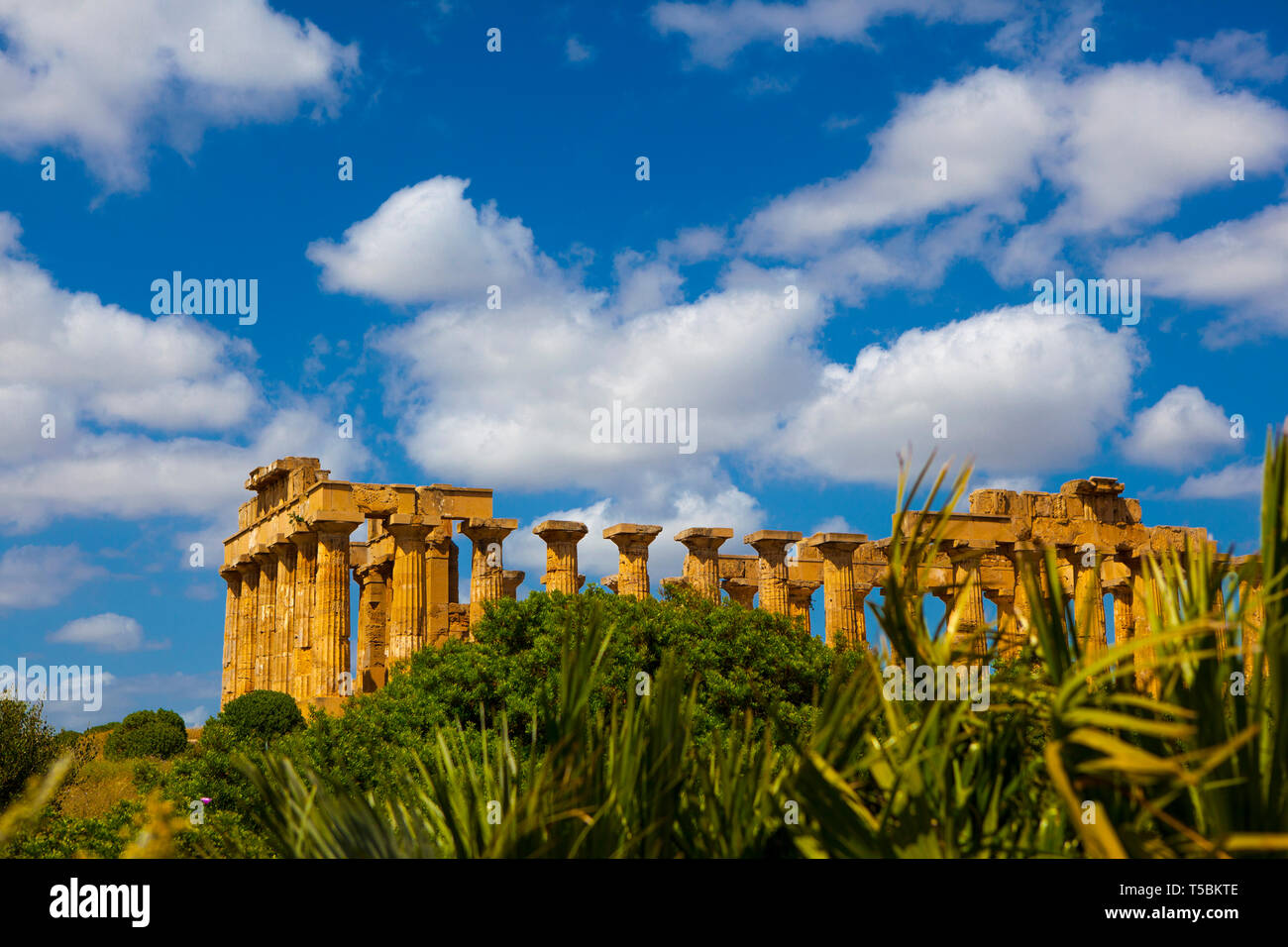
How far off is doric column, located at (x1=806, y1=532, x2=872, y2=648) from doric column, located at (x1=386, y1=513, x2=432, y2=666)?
12429mm

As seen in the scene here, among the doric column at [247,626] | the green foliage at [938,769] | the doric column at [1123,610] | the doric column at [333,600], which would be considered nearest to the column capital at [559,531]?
the doric column at [333,600]

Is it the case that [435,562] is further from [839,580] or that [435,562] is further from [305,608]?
[839,580]

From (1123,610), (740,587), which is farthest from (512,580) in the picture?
(1123,610)

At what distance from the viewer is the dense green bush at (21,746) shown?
28219 millimetres

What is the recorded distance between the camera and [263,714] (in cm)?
3378

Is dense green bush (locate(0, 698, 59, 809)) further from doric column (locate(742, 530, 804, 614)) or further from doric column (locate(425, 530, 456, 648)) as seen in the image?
doric column (locate(742, 530, 804, 614))

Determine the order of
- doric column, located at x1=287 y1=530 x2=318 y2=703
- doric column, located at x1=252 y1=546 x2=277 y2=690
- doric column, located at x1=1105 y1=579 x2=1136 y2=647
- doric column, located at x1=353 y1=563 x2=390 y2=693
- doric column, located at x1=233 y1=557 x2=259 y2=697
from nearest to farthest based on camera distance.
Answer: doric column, located at x1=287 y1=530 x2=318 y2=703 < doric column, located at x1=353 y1=563 x2=390 y2=693 < doric column, located at x1=252 y1=546 x2=277 y2=690 < doric column, located at x1=233 y1=557 x2=259 y2=697 < doric column, located at x1=1105 y1=579 x2=1136 y2=647

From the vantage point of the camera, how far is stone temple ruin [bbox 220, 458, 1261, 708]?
35.3 metres

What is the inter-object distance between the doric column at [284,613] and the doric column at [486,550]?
18.1 feet

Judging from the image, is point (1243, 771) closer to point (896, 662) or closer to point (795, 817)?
point (896, 662)

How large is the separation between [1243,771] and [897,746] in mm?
1160

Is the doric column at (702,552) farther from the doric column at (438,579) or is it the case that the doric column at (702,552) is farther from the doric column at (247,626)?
the doric column at (247,626)

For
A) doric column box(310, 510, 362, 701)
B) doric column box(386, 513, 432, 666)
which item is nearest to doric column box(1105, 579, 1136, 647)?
doric column box(386, 513, 432, 666)

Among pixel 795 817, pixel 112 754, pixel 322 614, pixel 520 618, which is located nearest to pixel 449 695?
pixel 520 618
